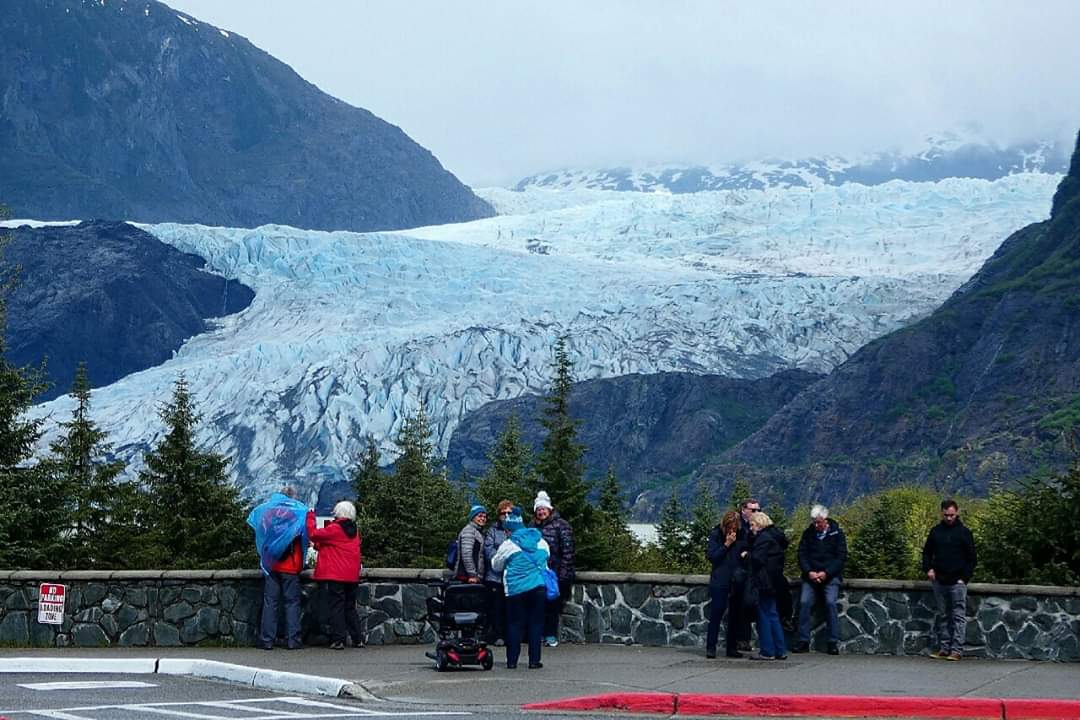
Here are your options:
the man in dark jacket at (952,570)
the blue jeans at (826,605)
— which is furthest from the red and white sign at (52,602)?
the man in dark jacket at (952,570)

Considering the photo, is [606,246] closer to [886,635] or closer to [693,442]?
[693,442]

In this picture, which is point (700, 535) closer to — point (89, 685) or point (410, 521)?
point (410, 521)

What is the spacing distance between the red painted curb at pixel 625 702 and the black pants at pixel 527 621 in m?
2.08

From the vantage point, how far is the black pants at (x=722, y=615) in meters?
Answer: 14.9

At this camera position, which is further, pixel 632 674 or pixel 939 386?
pixel 939 386

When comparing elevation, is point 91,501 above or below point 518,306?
below

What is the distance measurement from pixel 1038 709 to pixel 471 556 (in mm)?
6030

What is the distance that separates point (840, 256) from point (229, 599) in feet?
288

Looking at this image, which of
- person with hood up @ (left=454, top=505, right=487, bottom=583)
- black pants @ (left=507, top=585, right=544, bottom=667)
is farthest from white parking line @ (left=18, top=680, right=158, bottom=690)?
person with hood up @ (left=454, top=505, right=487, bottom=583)

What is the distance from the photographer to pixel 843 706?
1181 cm

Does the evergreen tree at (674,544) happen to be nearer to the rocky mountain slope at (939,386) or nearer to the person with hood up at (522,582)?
the person with hood up at (522,582)

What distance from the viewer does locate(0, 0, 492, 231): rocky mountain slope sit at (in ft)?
581

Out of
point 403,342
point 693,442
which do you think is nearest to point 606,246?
point 693,442

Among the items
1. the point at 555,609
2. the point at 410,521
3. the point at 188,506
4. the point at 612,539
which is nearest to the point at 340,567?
the point at 555,609
